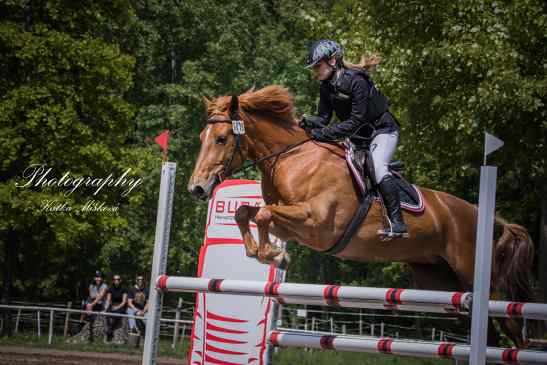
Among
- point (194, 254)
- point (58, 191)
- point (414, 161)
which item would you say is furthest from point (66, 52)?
point (194, 254)

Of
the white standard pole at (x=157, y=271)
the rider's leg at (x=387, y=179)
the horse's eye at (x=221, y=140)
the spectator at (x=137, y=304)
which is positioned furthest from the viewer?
the spectator at (x=137, y=304)

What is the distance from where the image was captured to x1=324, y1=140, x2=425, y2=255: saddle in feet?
19.3

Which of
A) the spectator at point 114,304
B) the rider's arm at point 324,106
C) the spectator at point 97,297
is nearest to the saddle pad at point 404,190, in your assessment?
the rider's arm at point 324,106

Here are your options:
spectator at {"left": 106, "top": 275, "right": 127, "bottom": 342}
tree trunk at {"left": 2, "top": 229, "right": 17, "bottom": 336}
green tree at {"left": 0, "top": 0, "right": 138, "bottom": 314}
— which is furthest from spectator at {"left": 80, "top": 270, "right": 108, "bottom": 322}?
green tree at {"left": 0, "top": 0, "right": 138, "bottom": 314}

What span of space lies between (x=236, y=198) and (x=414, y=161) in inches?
369

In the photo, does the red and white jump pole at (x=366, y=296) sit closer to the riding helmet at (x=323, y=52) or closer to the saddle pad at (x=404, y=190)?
the saddle pad at (x=404, y=190)

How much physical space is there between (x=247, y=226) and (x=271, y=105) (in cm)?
110

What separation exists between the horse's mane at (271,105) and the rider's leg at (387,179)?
27.1 inches

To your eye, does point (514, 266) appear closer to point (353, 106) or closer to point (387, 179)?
point (387, 179)

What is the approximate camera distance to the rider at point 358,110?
5.89 meters

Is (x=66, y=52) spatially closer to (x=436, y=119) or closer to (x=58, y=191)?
(x=58, y=191)

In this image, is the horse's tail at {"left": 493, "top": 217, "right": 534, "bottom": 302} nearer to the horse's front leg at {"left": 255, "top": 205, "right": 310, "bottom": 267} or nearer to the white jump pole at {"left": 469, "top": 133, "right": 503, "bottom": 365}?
the horse's front leg at {"left": 255, "top": 205, "right": 310, "bottom": 267}

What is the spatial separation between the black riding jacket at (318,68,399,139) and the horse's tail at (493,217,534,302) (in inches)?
54.9

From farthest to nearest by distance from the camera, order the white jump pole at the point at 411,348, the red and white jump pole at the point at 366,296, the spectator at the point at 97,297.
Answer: the spectator at the point at 97,297, the white jump pole at the point at 411,348, the red and white jump pole at the point at 366,296
